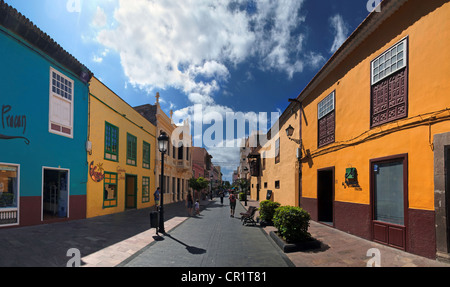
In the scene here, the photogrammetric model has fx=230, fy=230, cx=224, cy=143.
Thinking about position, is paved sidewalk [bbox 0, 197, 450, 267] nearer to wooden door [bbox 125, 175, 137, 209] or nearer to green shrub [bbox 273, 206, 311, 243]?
green shrub [bbox 273, 206, 311, 243]

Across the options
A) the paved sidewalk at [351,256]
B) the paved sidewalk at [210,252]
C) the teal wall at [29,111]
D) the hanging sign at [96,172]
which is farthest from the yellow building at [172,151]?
the paved sidewalk at [351,256]

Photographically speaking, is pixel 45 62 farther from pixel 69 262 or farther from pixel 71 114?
pixel 69 262

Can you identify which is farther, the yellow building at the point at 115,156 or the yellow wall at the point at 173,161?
the yellow wall at the point at 173,161

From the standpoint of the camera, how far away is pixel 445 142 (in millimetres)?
5246

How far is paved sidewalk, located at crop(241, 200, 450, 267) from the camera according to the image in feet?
17.6

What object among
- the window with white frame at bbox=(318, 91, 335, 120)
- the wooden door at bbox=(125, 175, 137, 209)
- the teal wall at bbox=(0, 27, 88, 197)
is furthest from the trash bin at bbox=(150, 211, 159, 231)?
the wooden door at bbox=(125, 175, 137, 209)

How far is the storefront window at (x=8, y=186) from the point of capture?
7924 mm

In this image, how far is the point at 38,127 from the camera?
29.6 ft

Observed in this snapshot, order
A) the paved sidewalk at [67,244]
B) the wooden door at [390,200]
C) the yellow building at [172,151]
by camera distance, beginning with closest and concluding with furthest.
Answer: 1. the paved sidewalk at [67,244]
2. the wooden door at [390,200]
3. the yellow building at [172,151]

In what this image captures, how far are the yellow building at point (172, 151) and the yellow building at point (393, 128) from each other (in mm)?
15158

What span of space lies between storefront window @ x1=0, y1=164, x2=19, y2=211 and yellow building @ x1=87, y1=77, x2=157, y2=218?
3.62 meters

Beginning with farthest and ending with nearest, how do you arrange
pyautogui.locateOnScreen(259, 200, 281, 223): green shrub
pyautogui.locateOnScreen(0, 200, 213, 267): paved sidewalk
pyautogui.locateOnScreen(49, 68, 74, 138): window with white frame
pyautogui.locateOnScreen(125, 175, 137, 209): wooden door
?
pyautogui.locateOnScreen(125, 175, 137, 209): wooden door
pyautogui.locateOnScreen(259, 200, 281, 223): green shrub
pyautogui.locateOnScreen(49, 68, 74, 138): window with white frame
pyautogui.locateOnScreen(0, 200, 213, 267): paved sidewalk

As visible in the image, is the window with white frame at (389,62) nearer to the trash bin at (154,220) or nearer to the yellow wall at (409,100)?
the yellow wall at (409,100)
